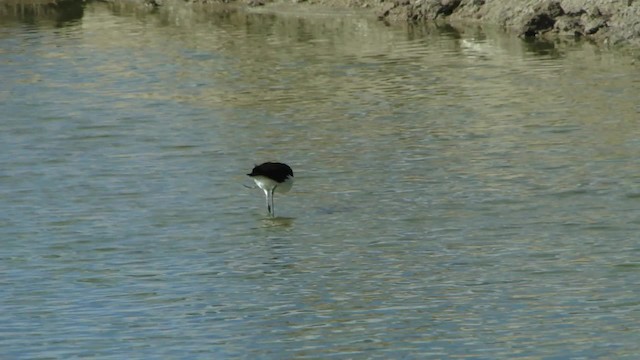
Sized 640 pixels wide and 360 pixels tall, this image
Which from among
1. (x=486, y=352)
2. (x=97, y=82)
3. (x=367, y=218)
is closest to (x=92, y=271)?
(x=367, y=218)

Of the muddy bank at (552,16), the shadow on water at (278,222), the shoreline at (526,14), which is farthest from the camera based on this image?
the shoreline at (526,14)

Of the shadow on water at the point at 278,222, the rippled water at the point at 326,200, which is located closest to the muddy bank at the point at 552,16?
the rippled water at the point at 326,200

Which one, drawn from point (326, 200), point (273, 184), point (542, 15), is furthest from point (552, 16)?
point (273, 184)

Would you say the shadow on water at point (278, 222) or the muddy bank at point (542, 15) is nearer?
the shadow on water at point (278, 222)

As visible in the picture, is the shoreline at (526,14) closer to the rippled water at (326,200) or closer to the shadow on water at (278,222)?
the rippled water at (326,200)

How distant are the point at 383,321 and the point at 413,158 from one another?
725 cm

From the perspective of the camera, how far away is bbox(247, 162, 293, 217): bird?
17484 millimetres

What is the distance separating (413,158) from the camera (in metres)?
20.4

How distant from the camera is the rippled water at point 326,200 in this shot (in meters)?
13.3

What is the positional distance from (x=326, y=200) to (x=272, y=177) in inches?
43.6

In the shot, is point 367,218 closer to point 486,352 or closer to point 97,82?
point 486,352

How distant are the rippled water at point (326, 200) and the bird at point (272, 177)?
14.6 inches

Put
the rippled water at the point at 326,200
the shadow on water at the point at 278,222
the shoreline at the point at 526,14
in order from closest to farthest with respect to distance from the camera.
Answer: the rippled water at the point at 326,200, the shadow on water at the point at 278,222, the shoreline at the point at 526,14

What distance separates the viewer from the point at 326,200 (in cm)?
1842
